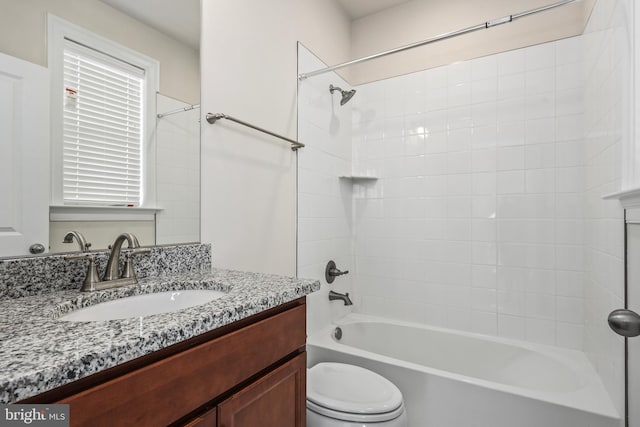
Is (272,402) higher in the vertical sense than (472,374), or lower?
higher

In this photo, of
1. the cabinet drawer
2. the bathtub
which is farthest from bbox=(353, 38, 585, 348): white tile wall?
the cabinet drawer

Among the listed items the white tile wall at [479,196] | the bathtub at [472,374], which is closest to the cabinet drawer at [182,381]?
the bathtub at [472,374]

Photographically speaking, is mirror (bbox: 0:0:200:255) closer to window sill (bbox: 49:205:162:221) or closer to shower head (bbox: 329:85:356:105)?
window sill (bbox: 49:205:162:221)

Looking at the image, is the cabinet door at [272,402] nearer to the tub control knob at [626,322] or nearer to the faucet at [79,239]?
the faucet at [79,239]

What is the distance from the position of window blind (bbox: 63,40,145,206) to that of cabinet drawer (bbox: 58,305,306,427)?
610mm

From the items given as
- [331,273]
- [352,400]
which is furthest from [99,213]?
[331,273]

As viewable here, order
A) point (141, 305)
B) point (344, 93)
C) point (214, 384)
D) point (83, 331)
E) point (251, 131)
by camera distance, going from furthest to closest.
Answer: point (344, 93)
point (251, 131)
point (141, 305)
point (214, 384)
point (83, 331)

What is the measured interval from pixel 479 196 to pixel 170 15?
6.31 ft

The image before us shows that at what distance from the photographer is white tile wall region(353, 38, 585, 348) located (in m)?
1.88

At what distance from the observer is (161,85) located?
1156mm

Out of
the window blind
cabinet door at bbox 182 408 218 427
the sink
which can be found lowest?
cabinet door at bbox 182 408 218 427

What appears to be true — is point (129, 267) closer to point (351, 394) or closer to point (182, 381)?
point (182, 381)

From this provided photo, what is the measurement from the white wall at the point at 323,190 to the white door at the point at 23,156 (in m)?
1.24

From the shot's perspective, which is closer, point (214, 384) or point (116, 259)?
point (214, 384)
